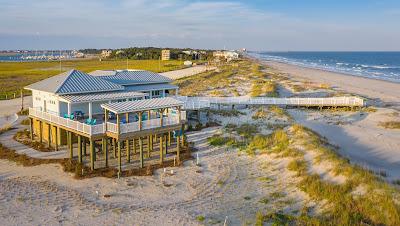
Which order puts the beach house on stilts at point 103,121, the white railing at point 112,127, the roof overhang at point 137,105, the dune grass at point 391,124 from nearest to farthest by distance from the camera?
1. the roof overhang at point 137,105
2. the white railing at point 112,127
3. the beach house on stilts at point 103,121
4. the dune grass at point 391,124

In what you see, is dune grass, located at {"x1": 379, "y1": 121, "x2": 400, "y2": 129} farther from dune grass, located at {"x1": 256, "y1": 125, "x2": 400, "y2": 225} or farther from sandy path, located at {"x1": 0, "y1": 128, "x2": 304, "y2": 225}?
sandy path, located at {"x1": 0, "y1": 128, "x2": 304, "y2": 225}

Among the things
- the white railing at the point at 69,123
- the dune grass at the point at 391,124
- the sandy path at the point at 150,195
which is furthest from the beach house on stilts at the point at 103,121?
the dune grass at the point at 391,124

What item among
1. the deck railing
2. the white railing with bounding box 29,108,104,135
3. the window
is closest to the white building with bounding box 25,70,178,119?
the white railing with bounding box 29,108,104,135

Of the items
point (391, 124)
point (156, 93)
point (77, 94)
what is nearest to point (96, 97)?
point (77, 94)

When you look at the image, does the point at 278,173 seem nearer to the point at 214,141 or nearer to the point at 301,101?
the point at 214,141

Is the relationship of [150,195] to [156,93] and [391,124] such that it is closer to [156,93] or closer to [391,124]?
[156,93]

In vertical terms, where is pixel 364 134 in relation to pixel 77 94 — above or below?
below

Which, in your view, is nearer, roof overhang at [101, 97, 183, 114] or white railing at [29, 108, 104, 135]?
roof overhang at [101, 97, 183, 114]

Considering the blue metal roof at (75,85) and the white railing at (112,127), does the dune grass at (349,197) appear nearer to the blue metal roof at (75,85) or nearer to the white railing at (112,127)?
the white railing at (112,127)
